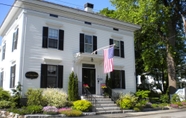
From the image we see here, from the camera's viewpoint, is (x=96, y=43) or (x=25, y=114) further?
(x=96, y=43)

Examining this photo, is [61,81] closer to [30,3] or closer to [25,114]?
[25,114]

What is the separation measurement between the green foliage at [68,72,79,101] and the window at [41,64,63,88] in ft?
2.56

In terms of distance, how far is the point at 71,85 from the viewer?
1520 centimetres

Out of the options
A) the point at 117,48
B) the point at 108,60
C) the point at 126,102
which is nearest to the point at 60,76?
the point at 108,60

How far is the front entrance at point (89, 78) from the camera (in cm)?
1695

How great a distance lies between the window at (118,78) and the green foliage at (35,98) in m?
7.45

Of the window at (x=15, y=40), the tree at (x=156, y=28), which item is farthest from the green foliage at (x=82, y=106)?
the tree at (x=156, y=28)

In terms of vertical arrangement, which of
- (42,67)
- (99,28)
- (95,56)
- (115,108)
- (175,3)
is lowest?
(115,108)

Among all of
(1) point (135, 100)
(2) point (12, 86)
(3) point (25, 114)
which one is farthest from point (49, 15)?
(1) point (135, 100)

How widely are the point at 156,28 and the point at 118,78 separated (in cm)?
821

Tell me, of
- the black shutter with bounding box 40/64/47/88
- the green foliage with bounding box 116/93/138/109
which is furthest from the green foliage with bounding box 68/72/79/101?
the green foliage with bounding box 116/93/138/109

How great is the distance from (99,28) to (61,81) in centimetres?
637

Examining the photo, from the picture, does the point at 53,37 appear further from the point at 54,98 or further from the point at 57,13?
the point at 54,98

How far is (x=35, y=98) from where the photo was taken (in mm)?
13086
